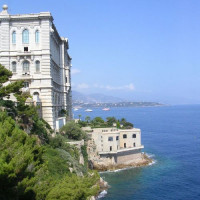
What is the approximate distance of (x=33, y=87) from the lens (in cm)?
3469

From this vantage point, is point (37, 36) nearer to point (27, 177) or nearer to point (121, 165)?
point (121, 165)

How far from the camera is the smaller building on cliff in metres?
47.0

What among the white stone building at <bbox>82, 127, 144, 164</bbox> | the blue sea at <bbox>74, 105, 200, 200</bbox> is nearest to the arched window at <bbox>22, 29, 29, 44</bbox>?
the white stone building at <bbox>82, 127, 144, 164</bbox>

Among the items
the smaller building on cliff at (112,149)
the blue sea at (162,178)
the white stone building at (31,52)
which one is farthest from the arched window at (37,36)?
the blue sea at (162,178)

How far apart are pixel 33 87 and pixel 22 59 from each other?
12.3 ft

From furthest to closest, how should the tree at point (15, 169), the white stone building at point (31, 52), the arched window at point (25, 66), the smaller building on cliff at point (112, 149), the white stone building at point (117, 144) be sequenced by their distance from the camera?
the white stone building at point (117, 144) → the smaller building on cliff at point (112, 149) → the arched window at point (25, 66) → the white stone building at point (31, 52) → the tree at point (15, 169)

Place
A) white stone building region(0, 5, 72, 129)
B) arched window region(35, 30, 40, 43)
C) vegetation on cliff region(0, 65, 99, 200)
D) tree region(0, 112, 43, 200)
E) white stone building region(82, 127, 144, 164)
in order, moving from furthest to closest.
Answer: white stone building region(82, 127, 144, 164)
arched window region(35, 30, 40, 43)
white stone building region(0, 5, 72, 129)
vegetation on cliff region(0, 65, 99, 200)
tree region(0, 112, 43, 200)

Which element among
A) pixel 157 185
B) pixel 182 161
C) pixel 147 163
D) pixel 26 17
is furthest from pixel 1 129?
pixel 182 161

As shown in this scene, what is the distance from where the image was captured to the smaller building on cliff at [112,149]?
46969 millimetres

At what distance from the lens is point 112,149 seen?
48.2 m

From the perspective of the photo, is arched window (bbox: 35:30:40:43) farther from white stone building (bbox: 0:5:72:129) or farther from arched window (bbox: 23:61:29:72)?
arched window (bbox: 23:61:29:72)

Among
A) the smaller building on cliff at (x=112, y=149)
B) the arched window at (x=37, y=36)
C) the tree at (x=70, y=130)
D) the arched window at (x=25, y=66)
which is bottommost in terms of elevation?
the smaller building on cliff at (x=112, y=149)

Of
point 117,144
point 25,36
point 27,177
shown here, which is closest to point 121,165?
point 117,144

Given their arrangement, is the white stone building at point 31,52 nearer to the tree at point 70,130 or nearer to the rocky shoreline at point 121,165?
the tree at point 70,130
